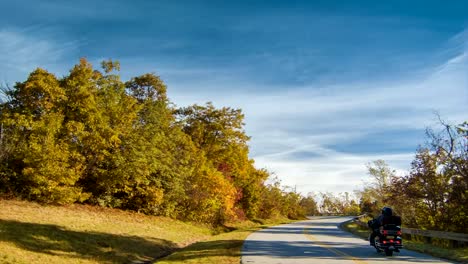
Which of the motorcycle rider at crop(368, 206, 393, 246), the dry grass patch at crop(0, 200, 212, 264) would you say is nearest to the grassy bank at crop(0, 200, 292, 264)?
the dry grass patch at crop(0, 200, 212, 264)

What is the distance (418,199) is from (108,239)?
19.7 meters

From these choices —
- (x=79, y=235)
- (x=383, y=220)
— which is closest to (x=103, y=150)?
(x=79, y=235)

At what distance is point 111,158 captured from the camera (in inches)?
1180

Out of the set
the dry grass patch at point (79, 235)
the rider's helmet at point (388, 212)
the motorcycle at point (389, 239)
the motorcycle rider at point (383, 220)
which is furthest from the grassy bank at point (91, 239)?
the rider's helmet at point (388, 212)

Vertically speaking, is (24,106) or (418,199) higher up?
(24,106)

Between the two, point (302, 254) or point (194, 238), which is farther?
point (194, 238)

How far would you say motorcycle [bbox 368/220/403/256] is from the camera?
15875mm

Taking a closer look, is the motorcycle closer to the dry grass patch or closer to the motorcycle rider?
the motorcycle rider

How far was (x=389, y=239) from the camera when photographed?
52.5 feet

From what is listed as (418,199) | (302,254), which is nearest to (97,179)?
(302,254)

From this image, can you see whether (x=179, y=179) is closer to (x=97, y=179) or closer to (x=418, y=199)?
(x=97, y=179)

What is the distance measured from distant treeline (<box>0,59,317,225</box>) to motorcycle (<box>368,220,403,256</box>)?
18814 millimetres

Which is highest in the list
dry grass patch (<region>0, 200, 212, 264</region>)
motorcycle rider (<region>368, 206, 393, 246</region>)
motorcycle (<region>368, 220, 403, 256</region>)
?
motorcycle rider (<region>368, 206, 393, 246</region>)

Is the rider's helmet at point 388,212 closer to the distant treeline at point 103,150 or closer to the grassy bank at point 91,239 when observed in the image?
the grassy bank at point 91,239
